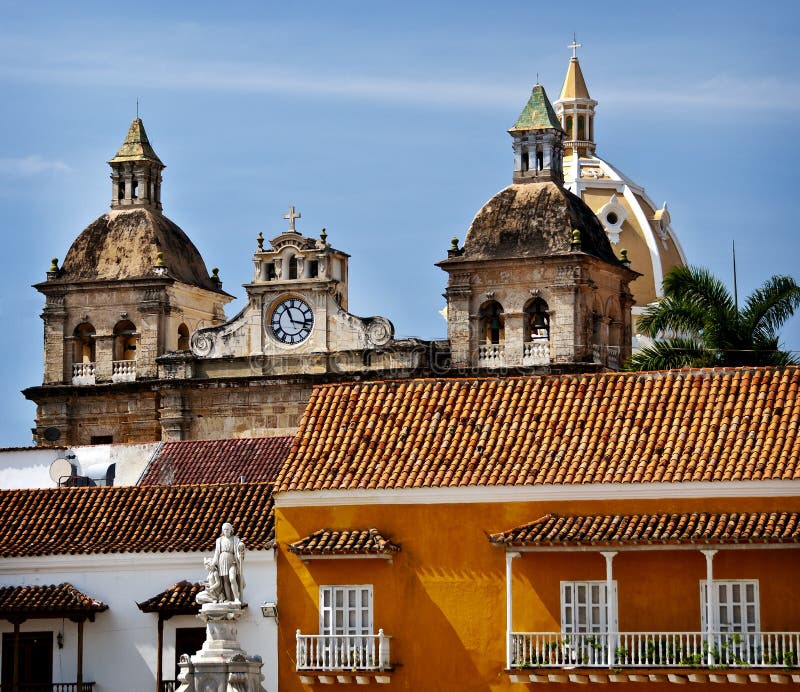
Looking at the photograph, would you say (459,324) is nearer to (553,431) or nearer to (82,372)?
(82,372)

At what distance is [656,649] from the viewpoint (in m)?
41.8

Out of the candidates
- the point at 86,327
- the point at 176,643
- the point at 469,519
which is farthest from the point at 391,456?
the point at 86,327

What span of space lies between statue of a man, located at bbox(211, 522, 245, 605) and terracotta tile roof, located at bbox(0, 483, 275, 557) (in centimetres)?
335

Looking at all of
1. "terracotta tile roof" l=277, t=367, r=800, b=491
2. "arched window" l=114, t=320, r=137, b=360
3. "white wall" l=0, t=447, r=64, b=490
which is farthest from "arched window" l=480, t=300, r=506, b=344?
"terracotta tile roof" l=277, t=367, r=800, b=491

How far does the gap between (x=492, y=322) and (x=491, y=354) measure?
1.13m

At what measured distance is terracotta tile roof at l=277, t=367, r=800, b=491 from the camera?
42625 millimetres

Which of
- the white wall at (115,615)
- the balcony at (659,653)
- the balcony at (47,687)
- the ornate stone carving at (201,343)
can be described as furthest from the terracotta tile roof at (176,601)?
the ornate stone carving at (201,343)

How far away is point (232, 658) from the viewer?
4022 centimetres

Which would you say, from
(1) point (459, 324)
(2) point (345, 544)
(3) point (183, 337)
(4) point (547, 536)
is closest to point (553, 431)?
(4) point (547, 536)

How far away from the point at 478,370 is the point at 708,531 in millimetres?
28160

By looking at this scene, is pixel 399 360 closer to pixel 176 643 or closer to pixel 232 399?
pixel 232 399

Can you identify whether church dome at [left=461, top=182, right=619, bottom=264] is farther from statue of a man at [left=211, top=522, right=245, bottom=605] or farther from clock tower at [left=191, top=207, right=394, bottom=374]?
statue of a man at [left=211, top=522, right=245, bottom=605]

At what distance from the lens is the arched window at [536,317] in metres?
69.6

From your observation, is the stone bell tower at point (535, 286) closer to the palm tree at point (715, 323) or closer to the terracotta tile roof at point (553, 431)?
the palm tree at point (715, 323)
